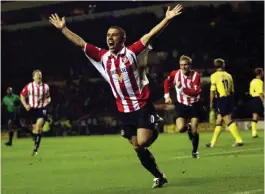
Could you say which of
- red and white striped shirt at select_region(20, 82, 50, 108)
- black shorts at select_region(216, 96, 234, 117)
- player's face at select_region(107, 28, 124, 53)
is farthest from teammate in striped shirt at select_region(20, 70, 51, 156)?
player's face at select_region(107, 28, 124, 53)

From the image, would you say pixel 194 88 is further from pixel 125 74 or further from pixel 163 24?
pixel 163 24

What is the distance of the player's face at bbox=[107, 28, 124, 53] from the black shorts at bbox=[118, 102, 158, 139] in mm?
877

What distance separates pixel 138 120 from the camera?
7867 mm

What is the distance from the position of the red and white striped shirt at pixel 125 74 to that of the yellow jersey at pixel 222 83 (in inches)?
315

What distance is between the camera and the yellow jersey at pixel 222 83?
1573 centimetres

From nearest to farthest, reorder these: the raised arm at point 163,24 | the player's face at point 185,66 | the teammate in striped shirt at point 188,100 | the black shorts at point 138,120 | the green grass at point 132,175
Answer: the raised arm at point 163,24 → the green grass at point 132,175 → the black shorts at point 138,120 → the player's face at point 185,66 → the teammate in striped shirt at point 188,100

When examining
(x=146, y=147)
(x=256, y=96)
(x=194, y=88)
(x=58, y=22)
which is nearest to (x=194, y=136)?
(x=194, y=88)

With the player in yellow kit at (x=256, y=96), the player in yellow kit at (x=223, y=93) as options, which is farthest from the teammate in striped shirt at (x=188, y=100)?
the player in yellow kit at (x=256, y=96)

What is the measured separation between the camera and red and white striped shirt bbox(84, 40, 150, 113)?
775 centimetres

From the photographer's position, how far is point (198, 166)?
10.7 m

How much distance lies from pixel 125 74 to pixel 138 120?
0.62m

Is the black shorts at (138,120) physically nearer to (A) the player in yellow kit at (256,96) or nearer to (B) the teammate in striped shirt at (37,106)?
(B) the teammate in striped shirt at (37,106)

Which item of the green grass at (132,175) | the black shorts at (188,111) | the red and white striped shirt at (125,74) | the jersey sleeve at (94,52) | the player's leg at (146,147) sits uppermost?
the jersey sleeve at (94,52)

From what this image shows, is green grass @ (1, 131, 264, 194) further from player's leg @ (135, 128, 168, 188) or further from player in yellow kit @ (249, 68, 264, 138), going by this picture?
player in yellow kit @ (249, 68, 264, 138)
